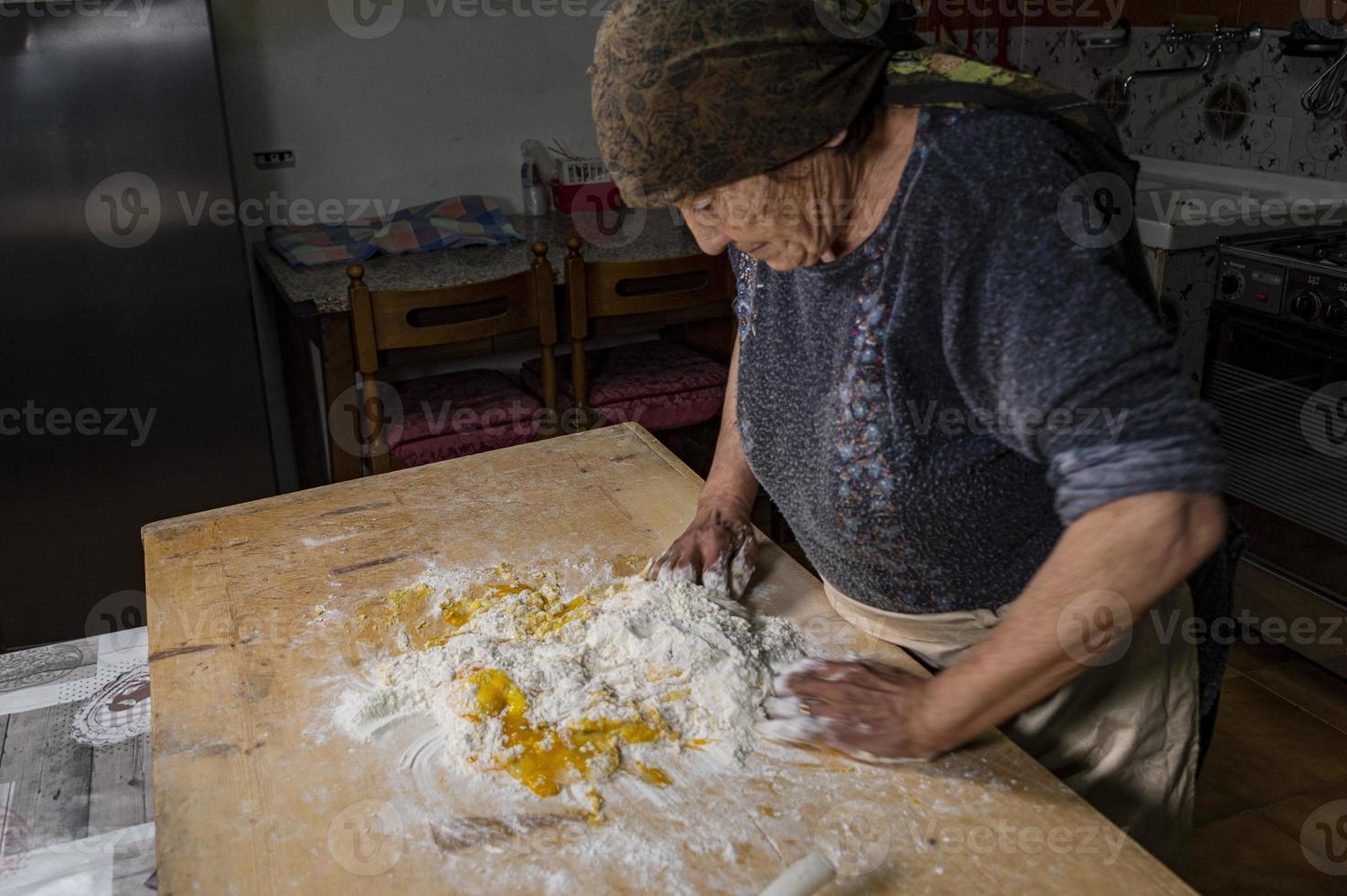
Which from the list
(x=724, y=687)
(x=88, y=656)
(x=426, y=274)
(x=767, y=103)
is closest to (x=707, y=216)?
(x=767, y=103)

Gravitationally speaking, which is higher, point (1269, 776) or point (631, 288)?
point (631, 288)

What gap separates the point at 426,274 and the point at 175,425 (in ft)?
2.66

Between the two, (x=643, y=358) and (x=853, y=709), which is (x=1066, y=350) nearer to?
(x=853, y=709)

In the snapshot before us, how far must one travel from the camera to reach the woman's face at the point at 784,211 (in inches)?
40.1

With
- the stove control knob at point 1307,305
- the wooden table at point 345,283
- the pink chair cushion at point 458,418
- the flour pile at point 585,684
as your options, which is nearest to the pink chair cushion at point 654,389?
the pink chair cushion at point 458,418

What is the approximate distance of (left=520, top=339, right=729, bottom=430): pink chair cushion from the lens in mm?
3170

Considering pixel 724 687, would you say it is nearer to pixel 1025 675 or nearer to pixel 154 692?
pixel 1025 675

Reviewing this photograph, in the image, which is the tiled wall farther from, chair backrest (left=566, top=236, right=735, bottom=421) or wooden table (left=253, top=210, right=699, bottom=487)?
wooden table (left=253, top=210, right=699, bottom=487)

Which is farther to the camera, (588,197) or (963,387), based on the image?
(588,197)

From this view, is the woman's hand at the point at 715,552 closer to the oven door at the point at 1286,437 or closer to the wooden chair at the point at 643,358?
the wooden chair at the point at 643,358

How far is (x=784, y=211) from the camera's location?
1.04 meters

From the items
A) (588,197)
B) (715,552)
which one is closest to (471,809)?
(715,552)

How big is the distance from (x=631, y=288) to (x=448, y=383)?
0.64 m

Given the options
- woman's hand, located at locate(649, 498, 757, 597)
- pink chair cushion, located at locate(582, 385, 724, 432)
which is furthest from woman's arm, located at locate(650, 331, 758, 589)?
pink chair cushion, located at locate(582, 385, 724, 432)
